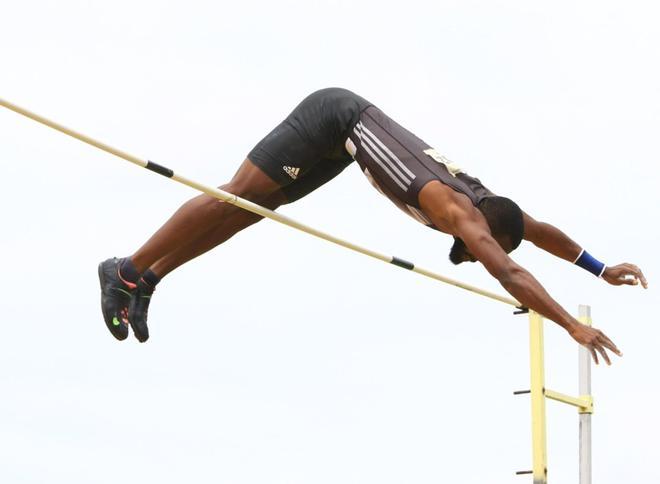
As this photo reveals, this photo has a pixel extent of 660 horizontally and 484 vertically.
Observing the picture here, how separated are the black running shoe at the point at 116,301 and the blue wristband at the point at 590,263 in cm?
246

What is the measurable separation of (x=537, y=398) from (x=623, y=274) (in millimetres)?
943

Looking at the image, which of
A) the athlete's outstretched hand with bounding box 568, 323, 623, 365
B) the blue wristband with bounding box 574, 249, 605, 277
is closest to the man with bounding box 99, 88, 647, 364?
the athlete's outstretched hand with bounding box 568, 323, 623, 365

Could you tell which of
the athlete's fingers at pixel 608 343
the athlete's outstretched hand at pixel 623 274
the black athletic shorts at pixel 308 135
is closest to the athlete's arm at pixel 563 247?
the athlete's outstretched hand at pixel 623 274

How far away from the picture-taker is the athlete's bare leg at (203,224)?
7539 millimetres

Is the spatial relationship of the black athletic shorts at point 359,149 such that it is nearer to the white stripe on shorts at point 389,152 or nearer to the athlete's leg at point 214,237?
the white stripe on shorts at point 389,152

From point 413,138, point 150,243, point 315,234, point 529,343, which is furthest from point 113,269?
point 529,343

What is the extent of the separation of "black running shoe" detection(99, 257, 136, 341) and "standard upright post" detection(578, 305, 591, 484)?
108 inches

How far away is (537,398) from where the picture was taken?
878 cm

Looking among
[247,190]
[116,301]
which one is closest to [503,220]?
[247,190]

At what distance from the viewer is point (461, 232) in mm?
7105

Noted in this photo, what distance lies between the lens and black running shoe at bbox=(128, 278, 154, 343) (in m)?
7.79

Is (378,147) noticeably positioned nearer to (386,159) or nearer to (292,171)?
(386,159)

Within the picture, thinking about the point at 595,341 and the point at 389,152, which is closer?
the point at 595,341

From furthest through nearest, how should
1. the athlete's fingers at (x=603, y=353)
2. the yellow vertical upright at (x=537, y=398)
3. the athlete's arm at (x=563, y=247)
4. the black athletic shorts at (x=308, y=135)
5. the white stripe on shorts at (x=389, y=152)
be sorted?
the yellow vertical upright at (x=537, y=398) < the athlete's arm at (x=563, y=247) < the black athletic shorts at (x=308, y=135) < the white stripe on shorts at (x=389, y=152) < the athlete's fingers at (x=603, y=353)
